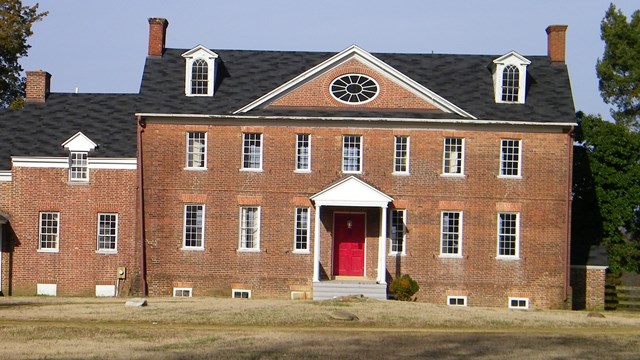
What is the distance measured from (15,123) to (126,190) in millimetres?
6211

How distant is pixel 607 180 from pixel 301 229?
1391 cm

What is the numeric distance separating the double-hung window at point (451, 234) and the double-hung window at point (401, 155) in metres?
2.32

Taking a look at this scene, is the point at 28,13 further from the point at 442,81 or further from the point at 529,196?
the point at 529,196

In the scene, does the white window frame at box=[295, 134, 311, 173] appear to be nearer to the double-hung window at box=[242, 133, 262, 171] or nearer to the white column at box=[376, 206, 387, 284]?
the double-hung window at box=[242, 133, 262, 171]

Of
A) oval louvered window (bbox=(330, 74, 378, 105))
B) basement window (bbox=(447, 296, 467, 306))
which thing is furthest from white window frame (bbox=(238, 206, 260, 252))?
basement window (bbox=(447, 296, 467, 306))

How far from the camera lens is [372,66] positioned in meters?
41.8

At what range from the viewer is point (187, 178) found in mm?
41969

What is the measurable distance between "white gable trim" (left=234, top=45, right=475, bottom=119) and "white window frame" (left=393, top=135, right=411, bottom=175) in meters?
1.80

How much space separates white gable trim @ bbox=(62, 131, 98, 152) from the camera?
43375 mm

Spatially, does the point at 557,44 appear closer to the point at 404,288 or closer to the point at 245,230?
the point at 404,288

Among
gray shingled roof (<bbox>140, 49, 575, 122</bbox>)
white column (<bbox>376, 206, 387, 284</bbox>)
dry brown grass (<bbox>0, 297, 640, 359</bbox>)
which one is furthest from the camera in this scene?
Answer: gray shingled roof (<bbox>140, 49, 575, 122</bbox>)

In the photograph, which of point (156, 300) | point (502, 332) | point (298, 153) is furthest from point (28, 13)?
point (502, 332)

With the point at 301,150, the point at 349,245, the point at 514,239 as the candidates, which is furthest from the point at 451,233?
the point at 301,150

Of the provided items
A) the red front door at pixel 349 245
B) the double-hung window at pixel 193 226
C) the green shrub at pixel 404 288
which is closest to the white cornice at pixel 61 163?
the double-hung window at pixel 193 226
